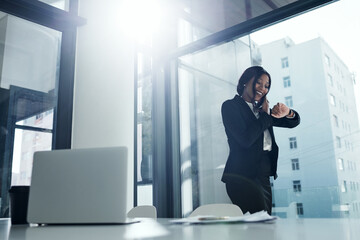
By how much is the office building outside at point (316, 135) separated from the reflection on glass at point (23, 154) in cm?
233

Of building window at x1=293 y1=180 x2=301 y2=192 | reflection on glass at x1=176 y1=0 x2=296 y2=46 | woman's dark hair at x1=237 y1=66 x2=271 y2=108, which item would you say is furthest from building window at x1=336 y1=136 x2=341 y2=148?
reflection on glass at x1=176 y1=0 x2=296 y2=46

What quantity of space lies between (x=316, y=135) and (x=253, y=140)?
609mm

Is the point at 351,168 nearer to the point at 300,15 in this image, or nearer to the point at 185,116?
the point at 300,15

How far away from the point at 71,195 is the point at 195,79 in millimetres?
3096

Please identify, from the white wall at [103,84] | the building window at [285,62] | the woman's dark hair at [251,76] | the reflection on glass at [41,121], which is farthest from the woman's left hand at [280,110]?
the reflection on glass at [41,121]

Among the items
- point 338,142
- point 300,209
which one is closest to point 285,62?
point 338,142

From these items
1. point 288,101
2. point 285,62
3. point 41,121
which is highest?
point 285,62

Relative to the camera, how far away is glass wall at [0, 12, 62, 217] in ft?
10.3

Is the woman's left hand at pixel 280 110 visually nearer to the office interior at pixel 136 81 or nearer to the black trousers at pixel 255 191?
the black trousers at pixel 255 191

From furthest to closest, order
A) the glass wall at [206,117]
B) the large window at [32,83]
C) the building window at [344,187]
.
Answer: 1. the glass wall at [206,117]
2. the large window at [32,83]
3. the building window at [344,187]

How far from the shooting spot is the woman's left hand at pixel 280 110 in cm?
334

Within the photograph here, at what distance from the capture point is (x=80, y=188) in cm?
132

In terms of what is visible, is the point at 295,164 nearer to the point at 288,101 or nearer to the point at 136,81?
the point at 288,101

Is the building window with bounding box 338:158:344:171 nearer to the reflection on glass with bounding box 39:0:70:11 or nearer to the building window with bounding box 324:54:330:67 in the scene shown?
the building window with bounding box 324:54:330:67
